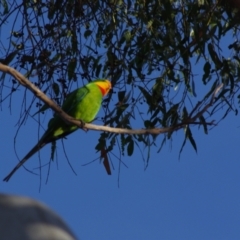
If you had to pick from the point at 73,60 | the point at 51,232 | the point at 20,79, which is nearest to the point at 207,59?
the point at 73,60

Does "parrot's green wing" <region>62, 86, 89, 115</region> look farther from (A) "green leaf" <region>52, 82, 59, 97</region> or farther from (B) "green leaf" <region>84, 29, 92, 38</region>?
(B) "green leaf" <region>84, 29, 92, 38</region>

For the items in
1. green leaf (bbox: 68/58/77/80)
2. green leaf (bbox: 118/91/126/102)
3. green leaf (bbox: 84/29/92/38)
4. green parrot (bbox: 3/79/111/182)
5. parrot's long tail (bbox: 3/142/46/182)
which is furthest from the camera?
green leaf (bbox: 84/29/92/38)

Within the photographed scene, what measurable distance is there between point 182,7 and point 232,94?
21.7 inches

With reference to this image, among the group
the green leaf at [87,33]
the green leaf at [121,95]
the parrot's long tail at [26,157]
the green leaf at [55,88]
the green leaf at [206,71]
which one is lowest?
the parrot's long tail at [26,157]

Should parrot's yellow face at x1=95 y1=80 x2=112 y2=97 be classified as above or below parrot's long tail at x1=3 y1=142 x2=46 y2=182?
above

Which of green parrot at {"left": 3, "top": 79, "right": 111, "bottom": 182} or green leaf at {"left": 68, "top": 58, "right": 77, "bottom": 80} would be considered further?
green parrot at {"left": 3, "top": 79, "right": 111, "bottom": 182}

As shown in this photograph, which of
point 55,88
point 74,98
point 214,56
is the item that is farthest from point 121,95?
point 214,56

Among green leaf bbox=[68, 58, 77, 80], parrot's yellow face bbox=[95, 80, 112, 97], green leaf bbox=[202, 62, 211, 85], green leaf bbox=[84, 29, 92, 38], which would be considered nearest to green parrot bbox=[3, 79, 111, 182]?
parrot's yellow face bbox=[95, 80, 112, 97]

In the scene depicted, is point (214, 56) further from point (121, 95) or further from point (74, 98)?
point (74, 98)

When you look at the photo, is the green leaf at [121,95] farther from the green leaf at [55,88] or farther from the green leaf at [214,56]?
the green leaf at [214,56]

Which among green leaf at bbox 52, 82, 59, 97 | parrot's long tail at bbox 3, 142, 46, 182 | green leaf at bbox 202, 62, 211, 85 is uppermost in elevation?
green leaf at bbox 202, 62, 211, 85

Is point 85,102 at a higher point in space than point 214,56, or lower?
lower

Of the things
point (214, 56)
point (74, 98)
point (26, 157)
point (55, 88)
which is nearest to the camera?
point (26, 157)

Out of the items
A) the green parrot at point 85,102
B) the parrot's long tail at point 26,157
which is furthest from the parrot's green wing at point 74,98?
the parrot's long tail at point 26,157
